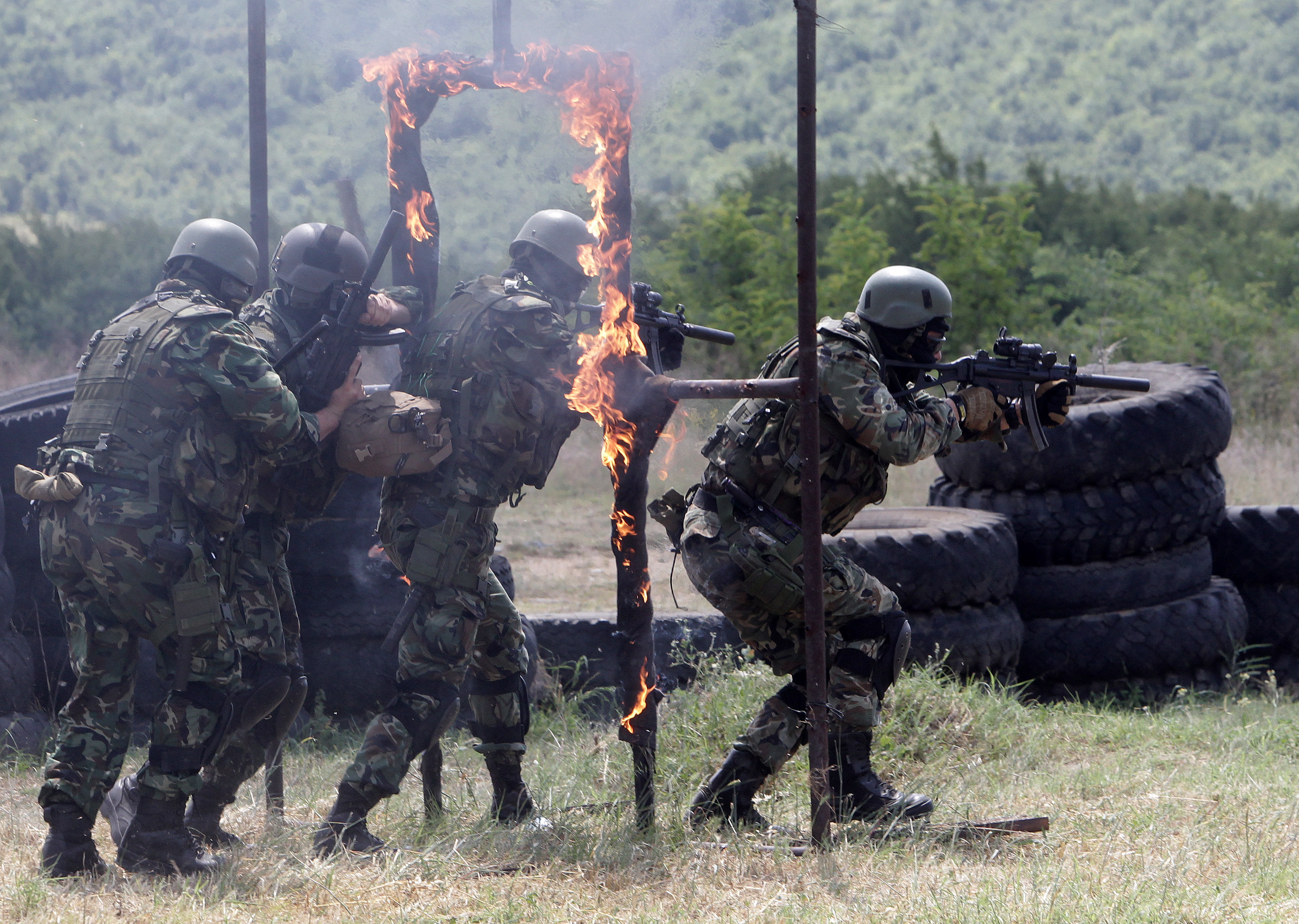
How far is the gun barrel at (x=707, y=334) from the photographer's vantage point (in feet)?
14.0

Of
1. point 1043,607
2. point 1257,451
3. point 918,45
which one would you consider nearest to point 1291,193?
point 918,45

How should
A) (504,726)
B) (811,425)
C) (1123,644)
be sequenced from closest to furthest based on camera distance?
(811,425) → (504,726) → (1123,644)

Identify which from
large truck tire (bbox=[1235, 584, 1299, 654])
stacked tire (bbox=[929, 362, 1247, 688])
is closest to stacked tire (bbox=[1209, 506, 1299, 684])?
large truck tire (bbox=[1235, 584, 1299, 654])

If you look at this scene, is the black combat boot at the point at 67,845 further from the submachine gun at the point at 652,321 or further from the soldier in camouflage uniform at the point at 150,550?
the submachine gun at the point at 652,321

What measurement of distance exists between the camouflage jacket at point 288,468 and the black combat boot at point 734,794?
1628 mm

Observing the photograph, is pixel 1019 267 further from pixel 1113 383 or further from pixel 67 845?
pixel 67 845

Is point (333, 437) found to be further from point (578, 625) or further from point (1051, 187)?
point (1051, 187)

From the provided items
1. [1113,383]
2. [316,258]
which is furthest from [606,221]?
[1113,383]

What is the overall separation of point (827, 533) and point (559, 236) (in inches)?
52.4

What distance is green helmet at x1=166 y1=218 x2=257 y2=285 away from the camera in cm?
407

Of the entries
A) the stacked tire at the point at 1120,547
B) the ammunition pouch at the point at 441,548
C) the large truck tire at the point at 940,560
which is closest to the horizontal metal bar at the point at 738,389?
the ammunition pouch at the point at 441,548

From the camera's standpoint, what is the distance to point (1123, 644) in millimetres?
6203

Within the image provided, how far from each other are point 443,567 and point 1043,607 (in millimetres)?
3472

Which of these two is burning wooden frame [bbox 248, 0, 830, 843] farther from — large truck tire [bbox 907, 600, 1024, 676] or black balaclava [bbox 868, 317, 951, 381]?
large truck tire [bbox 907, 600, 1024, 676]
